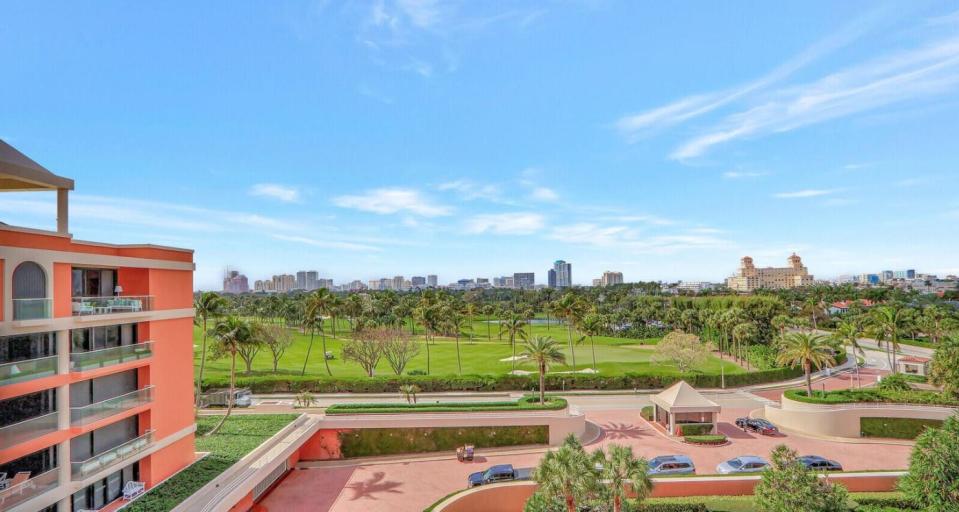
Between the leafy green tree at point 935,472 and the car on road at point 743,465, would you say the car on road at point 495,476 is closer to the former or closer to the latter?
the car on road at point 743,465

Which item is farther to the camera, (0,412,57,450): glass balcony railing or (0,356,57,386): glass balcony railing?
(0,412,57,450): glass balcony railing

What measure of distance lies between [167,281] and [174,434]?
7289 millimetres

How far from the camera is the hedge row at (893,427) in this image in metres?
35.6

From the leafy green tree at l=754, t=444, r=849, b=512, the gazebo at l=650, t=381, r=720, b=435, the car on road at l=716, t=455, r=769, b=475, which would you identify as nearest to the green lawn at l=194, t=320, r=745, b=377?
the gazebo at l=650, t=381, r=720, b=435

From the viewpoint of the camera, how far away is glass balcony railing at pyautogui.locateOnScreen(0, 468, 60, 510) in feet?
51.8

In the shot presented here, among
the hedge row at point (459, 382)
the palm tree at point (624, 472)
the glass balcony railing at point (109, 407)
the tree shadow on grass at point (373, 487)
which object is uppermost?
the glass balcony railing at point (109, 407)

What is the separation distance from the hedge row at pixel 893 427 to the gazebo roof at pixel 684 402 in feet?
35.7

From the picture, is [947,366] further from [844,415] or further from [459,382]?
[459,382]

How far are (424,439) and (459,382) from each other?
1548 cm

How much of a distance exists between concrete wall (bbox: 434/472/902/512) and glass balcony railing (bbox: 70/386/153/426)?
15.1 meters

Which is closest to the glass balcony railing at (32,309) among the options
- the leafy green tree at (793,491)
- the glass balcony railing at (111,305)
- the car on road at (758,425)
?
the glass balcony railing at (111,305)

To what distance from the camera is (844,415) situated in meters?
36.3

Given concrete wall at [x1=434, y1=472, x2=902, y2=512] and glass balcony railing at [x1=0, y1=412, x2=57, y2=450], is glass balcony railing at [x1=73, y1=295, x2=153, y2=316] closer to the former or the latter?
glass balcony railing at [x1=0, y1=412, x2=57, y2=450]

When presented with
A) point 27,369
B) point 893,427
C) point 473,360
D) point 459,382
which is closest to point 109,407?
point 27,369
